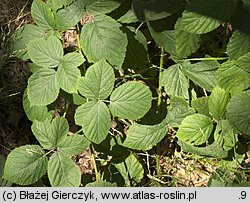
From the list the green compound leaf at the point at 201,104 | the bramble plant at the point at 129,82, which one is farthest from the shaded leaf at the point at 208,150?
the green compound leaf at the point at 201,104

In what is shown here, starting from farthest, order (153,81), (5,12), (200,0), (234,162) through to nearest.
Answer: (5,12) → (153,81) → (234,162) → (200,0)

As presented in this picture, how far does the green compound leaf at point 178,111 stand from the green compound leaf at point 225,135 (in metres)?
0.12

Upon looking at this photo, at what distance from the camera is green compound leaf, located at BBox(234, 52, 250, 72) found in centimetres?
174

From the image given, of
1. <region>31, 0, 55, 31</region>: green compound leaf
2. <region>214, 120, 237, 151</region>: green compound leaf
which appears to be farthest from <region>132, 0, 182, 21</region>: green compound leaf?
<region>214, 120, 237, 151</region>: green compound leaf

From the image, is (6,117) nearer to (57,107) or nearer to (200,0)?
(57,107)

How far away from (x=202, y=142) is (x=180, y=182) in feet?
1.37

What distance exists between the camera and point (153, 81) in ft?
7.19

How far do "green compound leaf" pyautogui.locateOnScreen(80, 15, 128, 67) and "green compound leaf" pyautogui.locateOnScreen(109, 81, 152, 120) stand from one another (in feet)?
0.32

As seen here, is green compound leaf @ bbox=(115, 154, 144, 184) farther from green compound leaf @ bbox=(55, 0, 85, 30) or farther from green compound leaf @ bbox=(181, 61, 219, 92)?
green compound leaf @ bbox=(55, 0, 85, 30)

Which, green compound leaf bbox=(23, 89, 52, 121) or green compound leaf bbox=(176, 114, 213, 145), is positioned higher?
green compound leaf bbox=(23, 89, 52, 121)

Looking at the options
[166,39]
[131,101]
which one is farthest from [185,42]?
[131,101]

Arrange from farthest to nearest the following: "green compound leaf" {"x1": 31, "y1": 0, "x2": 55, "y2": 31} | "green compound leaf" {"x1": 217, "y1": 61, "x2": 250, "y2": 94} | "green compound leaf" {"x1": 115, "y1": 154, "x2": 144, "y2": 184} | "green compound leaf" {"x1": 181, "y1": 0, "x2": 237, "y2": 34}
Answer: "green compound leaf" {"x1": 115, "y1": 154, "x2": 144, "y2": 184}
"green compound leaf" {"x1": 31, "y1": 0, "x2": 55, "y2": 31}
"green compound leaf" {"x1": 217, "y1": 61, "x2": 250, "y2": 94}
"green compound leaf" {"x1": 181, "y1": 0, "x2": 237, "y2": 34}

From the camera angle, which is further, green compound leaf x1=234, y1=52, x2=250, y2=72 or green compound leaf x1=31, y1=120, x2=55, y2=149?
green compound leaf x1=31, y1=120, x2=55, y2=149
